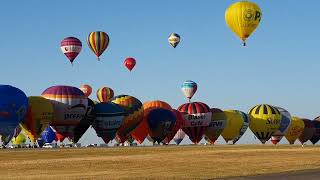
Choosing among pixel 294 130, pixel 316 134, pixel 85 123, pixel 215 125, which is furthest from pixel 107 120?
pixel 316 134

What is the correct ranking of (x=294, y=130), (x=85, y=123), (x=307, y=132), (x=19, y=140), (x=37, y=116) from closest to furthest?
(x=37, y=116)
(x=85, y=123)
(x=294, y=130)
(x=307, y=132)
(x=19, y=140)

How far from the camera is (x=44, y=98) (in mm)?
70875

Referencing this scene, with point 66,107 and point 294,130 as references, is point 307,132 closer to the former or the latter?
point 294,130

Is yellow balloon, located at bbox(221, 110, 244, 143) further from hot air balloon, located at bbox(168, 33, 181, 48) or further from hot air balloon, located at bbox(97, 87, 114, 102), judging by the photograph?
hot air balloon, located at bbox(97, 87, 114, 102)

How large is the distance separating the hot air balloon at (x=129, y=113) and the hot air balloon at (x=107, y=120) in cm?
266

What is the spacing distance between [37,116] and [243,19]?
2829 centimetres

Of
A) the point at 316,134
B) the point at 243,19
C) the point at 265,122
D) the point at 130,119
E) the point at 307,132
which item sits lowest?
the point at 316,134

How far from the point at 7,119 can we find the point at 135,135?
29.6 meters

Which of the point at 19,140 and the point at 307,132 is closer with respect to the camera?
the point at 307,132

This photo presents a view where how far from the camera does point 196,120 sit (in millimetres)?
92562

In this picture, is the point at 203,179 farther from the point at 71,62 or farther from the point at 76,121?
the point at 71,62

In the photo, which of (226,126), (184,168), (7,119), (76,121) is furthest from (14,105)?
(226,126)

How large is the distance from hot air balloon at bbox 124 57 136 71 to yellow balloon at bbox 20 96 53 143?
31.8 m

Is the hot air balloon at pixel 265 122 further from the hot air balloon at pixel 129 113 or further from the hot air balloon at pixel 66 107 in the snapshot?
the hot air balloon at pixel 66 107
